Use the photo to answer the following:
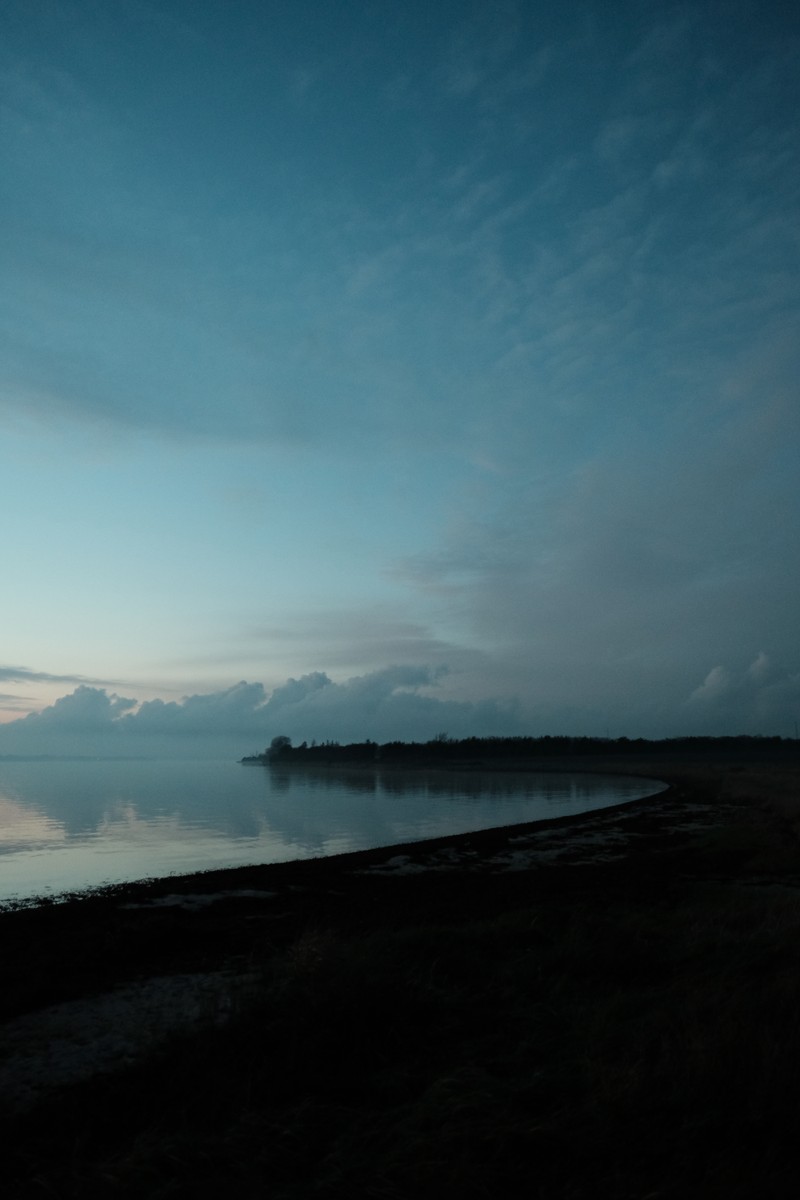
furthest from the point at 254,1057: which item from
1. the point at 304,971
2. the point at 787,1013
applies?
the point at 787,1013

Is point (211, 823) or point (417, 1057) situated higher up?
point (417, 1057)

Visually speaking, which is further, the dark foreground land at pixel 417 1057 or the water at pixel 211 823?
the water at pixel 211 823

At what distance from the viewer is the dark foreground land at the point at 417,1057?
4910mm

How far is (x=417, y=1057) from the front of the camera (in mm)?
7000

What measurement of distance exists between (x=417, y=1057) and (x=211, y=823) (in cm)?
4052

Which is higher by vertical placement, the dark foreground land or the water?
the dark foreground land

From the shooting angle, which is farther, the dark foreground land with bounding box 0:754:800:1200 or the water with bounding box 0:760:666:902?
the water with bounding box 0:760:666:902

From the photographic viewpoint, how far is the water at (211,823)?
93.0 feet

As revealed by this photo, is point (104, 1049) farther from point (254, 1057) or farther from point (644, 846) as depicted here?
point (644, 846)

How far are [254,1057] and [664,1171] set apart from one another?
12.9 feet

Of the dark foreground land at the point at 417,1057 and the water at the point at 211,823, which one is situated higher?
the dark foreground land at the point at 417,1057

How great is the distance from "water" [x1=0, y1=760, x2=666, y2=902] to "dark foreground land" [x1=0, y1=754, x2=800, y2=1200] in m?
14.3

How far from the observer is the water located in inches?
1117

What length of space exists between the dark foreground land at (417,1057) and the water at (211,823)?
46.9 feet
